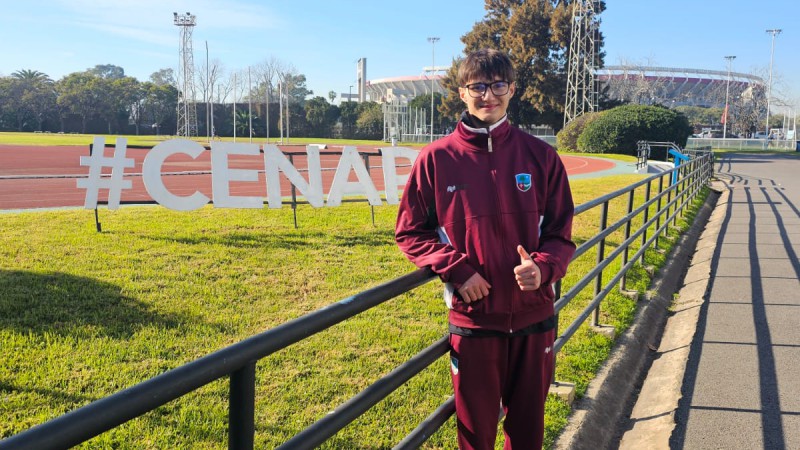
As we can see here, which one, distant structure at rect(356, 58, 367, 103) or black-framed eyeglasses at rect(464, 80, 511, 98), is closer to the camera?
black-framed eyeglasses at rect(464, 80, 511, 98)

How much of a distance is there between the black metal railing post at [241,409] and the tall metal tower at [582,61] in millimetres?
42279

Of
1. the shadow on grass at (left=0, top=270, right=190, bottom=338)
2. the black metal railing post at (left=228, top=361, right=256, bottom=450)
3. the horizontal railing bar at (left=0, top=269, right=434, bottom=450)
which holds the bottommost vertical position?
the shadow on grass at (left=0, top=270, right=190, bottom=338)

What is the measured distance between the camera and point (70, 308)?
5520 mm

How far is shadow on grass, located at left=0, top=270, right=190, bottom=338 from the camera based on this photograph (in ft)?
16.7

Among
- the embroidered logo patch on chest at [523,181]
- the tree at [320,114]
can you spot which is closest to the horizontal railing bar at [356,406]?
the embroidered logo patch on chest at [523,181]

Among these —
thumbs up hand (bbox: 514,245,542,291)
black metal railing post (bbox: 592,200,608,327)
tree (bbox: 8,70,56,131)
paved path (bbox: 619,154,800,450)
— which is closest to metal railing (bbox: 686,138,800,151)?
paved path (bbox: 619,154,800,450)

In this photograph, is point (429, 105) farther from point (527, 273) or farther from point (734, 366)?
point (527, 273)

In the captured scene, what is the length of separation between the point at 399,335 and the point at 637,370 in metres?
1.81

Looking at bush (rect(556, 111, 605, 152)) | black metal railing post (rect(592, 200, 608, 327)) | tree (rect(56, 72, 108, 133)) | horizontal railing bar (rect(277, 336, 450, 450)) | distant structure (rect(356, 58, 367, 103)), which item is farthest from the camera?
distant structure (rect(356, 58, 367, 103))

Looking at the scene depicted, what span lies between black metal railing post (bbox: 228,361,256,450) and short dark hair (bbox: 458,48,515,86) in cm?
142

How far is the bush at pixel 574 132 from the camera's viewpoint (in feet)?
128

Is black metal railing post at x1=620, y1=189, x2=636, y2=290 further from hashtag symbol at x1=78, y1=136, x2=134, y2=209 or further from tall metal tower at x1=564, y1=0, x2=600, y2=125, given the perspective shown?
tall metal tower at x1=564, y1=0, x2=600, y2=125

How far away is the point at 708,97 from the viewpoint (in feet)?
337

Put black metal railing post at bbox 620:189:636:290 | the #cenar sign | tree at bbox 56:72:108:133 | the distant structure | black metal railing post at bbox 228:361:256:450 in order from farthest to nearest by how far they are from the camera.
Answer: the distant structure, tree at bbox 56:72:108:133, the #cenar sign, black metal railing post at bbox 620:189:636:290, black metal railing post at bbox 228:361:256:450
